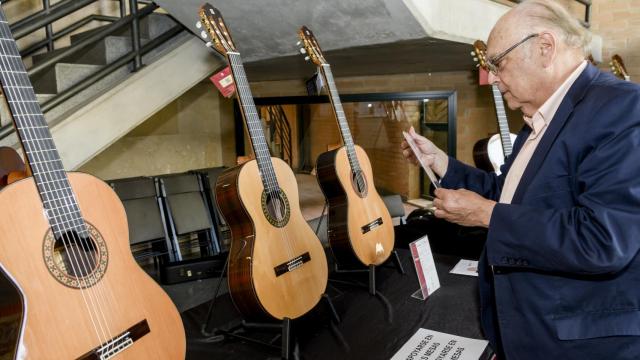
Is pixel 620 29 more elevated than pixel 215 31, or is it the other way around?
pixel 215 31

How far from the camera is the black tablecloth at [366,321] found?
188 cm

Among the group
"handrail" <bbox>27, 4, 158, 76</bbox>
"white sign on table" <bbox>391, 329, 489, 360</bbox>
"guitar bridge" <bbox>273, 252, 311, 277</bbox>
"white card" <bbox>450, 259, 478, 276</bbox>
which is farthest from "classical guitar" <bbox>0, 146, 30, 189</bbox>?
"white card" <bbox>450, 259, 478, 276</bbox>

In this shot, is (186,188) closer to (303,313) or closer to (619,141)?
(303,313)

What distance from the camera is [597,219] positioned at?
999mm

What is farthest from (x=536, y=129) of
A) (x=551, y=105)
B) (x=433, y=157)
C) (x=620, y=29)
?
(x=620, y=29)

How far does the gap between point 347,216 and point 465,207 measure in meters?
1.22

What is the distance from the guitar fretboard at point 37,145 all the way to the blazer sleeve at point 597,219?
1.15 metres

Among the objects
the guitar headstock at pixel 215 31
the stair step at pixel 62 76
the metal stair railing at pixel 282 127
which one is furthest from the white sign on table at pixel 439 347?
the metal stair railing at pixel 282 127

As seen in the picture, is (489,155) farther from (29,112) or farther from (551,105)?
(29,112)

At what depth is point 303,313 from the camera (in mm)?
1963

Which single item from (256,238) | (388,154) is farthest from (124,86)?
(388,154)

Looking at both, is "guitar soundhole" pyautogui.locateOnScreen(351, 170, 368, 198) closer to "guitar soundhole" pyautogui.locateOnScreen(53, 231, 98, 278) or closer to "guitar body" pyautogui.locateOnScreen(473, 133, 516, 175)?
Result: "guitar body" pyautogui.locateOnScreen(473, 133, 516, 175)

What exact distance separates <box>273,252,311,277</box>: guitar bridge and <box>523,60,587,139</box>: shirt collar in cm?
107

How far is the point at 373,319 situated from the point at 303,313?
0.37 meters
